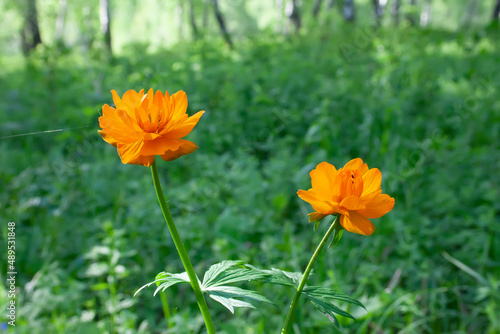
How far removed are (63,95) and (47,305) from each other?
338 cm

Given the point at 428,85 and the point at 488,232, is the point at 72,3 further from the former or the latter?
the point at 488,232

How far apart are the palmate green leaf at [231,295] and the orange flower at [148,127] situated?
21 cm

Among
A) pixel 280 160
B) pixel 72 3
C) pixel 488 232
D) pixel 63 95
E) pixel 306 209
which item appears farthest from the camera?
pixel 72 3

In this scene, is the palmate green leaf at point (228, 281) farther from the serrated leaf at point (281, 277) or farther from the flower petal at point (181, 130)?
the flower petal at point (181, 130)

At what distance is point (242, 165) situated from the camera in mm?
2574

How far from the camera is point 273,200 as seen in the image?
2156mm

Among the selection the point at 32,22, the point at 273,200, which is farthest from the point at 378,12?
the point at 32,22

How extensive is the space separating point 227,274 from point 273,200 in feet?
5.12

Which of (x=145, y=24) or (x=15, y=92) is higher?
(x=15, y=92)

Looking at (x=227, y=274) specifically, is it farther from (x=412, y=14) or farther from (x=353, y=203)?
(x=412, y=14)

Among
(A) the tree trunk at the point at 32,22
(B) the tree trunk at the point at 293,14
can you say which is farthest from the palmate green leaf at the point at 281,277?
(A) the tree trunk at the point at 32,22

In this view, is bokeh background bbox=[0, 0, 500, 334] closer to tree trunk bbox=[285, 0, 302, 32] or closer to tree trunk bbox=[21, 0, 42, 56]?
tree trunk bbox=[285, 0, 302, 32]

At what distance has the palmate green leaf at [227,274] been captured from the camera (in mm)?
570

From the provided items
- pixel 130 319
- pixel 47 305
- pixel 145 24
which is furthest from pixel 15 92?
pixel 145 24
